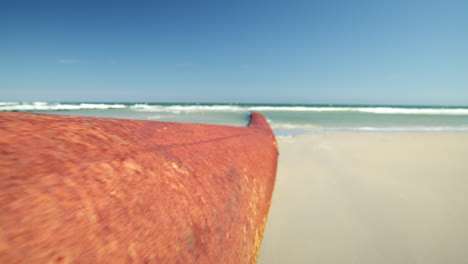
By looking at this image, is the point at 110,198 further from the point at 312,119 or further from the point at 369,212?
the point at 312,119

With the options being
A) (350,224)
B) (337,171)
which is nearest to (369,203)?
(350,224)

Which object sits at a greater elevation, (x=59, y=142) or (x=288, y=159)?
(x=59, y=142)

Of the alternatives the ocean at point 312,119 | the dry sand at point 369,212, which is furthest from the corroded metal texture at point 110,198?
the ocean at point 312,119

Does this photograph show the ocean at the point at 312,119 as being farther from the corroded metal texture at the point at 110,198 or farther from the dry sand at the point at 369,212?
the corroded metal texture at the point at 110,198

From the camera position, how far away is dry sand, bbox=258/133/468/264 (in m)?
0.98

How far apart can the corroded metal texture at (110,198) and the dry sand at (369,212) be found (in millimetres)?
643

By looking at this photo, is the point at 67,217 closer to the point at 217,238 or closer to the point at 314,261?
the point at 217,238

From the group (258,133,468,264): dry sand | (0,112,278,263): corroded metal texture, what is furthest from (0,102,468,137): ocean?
(0,112,278,263): corroded metal texture

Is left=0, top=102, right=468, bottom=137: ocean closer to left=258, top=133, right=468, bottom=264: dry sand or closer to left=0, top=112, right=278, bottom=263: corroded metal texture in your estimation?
left=258, top=133, right=468, bottom=264: dry sand

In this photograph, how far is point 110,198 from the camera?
290 mm

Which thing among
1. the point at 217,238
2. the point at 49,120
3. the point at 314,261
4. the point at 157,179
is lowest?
the point at 314,261

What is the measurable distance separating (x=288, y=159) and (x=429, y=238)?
139 centimetres

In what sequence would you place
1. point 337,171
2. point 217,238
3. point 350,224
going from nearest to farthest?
point 217,238 < point 350,224 < point 337,171

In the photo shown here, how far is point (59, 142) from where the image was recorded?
1.01ft
